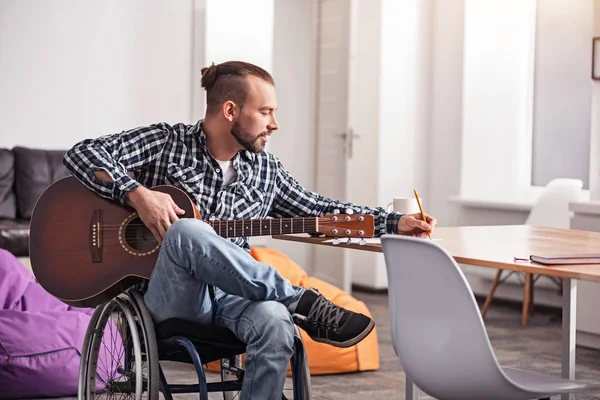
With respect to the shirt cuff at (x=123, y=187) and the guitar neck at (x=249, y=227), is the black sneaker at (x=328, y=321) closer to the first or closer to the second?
the guitar neck at (x=249, y=227)

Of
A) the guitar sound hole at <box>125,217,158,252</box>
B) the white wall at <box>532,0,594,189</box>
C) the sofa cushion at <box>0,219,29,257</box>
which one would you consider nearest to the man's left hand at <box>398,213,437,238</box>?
the guitar sound hole at <box>125,217,158,252</box>

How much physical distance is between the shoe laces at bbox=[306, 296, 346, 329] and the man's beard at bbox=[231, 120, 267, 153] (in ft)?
1.64

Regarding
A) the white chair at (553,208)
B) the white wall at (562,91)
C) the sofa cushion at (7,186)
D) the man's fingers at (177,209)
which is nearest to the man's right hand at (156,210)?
the man's fingers at (177,209)

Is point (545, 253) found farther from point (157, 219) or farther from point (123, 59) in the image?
point (123, 59)

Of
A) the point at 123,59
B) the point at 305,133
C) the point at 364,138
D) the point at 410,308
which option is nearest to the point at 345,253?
the point at 364,138

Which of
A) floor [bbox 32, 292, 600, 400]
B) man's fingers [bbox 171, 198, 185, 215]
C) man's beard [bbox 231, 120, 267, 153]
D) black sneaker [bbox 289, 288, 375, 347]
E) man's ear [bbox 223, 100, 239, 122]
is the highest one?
man's ear [bbox 223, 100, 239, 122]

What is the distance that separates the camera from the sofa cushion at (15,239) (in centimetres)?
517

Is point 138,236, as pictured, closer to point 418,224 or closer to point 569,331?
point 418,224

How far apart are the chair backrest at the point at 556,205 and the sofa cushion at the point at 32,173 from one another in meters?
2.73

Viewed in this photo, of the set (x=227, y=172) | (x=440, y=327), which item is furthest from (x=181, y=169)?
(x=440, y=327)

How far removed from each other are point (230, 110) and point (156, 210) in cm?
40

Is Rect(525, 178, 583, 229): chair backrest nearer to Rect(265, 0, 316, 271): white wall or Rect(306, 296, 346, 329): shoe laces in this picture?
Rect(265, 0, 316, 271): white wall

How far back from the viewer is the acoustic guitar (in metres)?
2.54

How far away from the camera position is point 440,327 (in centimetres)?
191
